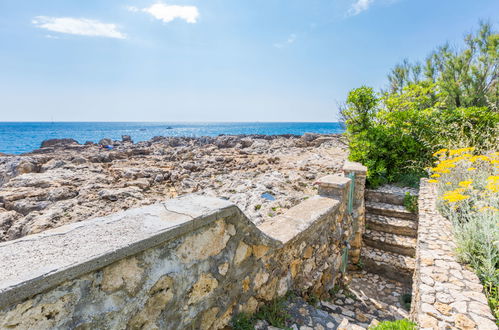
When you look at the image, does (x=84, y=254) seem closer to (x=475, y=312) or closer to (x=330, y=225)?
(x=475, y=312)

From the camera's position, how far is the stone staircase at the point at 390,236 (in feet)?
16.9

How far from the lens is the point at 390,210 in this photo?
238 inches

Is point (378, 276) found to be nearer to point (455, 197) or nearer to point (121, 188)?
point (455, 197)

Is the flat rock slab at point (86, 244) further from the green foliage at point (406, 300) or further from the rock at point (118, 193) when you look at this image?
the rock at point (118, 193)

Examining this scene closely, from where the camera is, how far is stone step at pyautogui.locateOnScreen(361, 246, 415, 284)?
197 inches

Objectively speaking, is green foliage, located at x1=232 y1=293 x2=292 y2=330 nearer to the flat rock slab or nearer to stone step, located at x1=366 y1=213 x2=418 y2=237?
the flat rock slab

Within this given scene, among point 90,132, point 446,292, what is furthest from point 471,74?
point 90,132

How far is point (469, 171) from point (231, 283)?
466cm

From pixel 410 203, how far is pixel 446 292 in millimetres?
4042

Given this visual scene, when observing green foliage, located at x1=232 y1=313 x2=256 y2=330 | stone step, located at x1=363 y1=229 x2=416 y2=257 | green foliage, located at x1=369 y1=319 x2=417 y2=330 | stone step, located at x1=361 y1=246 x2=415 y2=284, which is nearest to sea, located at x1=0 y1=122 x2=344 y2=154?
stone step, located at x1=363 y1=229 x2=416 y2=257

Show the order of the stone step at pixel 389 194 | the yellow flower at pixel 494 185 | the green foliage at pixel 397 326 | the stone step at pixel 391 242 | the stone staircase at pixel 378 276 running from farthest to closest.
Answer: the stone step at pixel 389 194, the stone step at pixel 391 242, the yellow flower at pixel 494 185, the stone staircase at pixel 378 276, the green foliage at pixel 397 326

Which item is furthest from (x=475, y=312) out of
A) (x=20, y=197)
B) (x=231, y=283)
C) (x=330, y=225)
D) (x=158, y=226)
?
(x=20, y=197)

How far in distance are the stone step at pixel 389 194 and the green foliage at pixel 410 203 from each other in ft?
0.43

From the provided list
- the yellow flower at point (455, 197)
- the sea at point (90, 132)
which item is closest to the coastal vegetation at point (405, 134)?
the yellow flower at point (455, 197)
